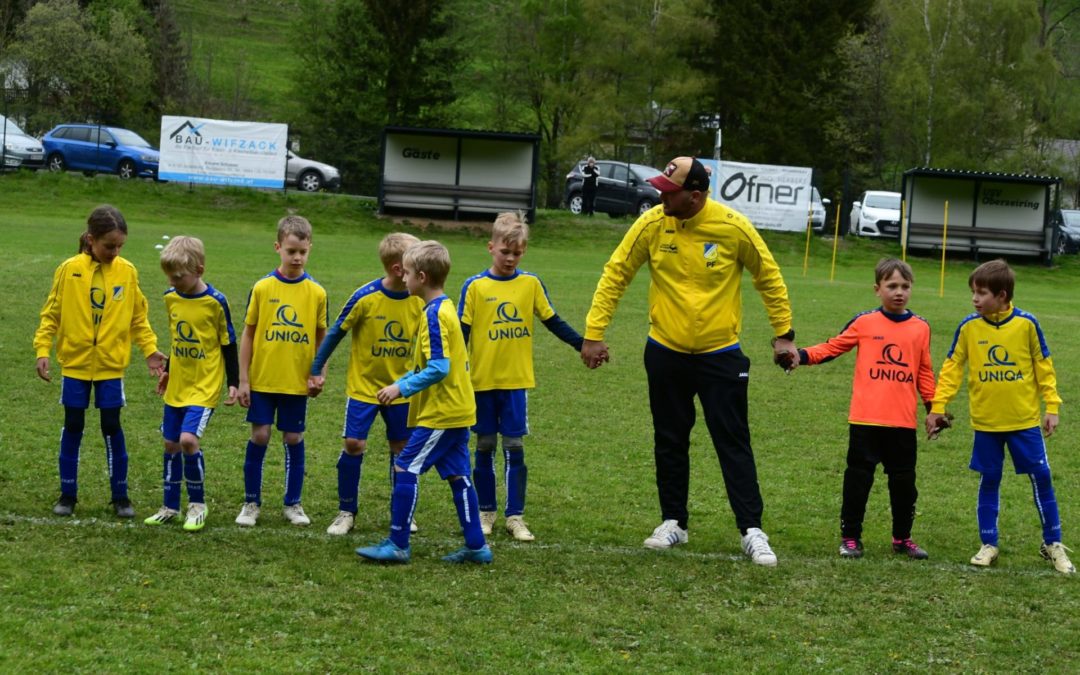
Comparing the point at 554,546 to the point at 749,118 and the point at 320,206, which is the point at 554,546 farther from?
the point at 749,118

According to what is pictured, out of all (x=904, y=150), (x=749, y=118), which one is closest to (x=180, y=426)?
(x=749, y=118)

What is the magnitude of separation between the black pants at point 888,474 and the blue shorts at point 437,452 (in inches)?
90.7

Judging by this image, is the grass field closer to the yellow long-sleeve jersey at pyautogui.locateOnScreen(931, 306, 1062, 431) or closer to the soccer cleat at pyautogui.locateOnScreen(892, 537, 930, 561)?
the soccer cleat at pyautogui.locateOnScreen(892, 537, 930, 561)

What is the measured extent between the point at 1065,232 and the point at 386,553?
35.1 m

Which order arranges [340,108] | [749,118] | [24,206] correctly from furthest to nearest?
[749,118], [340,108], [24,206]

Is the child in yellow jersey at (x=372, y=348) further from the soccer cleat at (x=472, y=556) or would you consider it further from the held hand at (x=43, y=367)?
the held hand at (x=43, y=367)

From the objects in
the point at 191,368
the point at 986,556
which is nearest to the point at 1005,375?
the point at 986,556

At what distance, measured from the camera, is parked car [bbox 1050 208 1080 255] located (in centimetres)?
3516

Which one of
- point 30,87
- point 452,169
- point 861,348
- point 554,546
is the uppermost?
point 30,87

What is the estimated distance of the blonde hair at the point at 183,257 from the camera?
7.13m

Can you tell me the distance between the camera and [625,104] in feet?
184

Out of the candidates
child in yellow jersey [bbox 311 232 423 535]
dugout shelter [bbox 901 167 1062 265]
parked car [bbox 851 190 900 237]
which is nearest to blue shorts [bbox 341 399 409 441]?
child in yellow jersey [bbox 311 232 423 535]

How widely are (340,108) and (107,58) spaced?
995 cm

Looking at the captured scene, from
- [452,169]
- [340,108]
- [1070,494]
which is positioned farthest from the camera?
[340,108]
